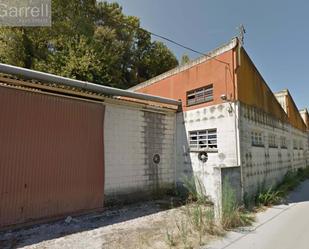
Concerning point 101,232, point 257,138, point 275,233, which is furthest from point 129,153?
point 257,138

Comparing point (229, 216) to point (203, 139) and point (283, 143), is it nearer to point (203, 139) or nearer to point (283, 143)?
point (203, 139)

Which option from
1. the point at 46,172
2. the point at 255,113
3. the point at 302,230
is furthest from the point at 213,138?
the point at 46,172

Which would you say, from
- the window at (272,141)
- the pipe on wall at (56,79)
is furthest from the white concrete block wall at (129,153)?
the window at (272,141)

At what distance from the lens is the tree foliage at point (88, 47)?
1822 cm

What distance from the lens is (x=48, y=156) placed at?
22.9 ft

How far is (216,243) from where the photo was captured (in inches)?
198

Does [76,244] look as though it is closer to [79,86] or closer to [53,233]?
[53,233]

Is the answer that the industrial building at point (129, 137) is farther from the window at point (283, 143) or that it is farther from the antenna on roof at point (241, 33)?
the window at point (283, 143)

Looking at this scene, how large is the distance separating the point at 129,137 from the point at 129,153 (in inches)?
24.4

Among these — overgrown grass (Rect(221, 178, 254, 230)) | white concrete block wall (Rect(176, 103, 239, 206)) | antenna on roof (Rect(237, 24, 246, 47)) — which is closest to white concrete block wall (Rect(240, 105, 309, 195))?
white concrete block wall (Rect(176, 103, 239, 206))

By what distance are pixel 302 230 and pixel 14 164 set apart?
759 cm

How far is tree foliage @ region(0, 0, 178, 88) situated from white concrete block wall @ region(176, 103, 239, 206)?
743 centimetres

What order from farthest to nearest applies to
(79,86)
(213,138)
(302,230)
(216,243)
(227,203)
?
1. (213,138)
2. (79,86)
3. (227,203)
4. (302,230)
5. (216,243)

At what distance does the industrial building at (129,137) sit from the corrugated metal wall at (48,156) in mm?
26
